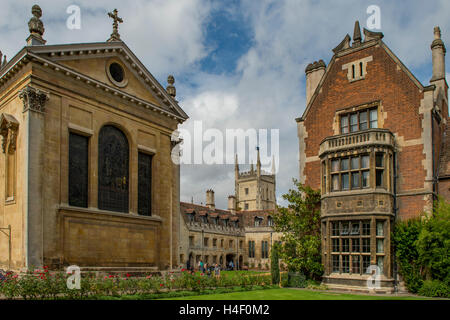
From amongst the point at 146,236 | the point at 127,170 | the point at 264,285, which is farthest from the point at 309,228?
the point at 127,170

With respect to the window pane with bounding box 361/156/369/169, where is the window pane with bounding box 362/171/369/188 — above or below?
below

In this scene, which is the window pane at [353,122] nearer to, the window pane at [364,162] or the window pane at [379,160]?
the window pane at [364,162]

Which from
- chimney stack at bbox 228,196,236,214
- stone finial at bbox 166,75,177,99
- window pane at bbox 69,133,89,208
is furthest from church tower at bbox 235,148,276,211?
window pane at bbox 69,133,89,208

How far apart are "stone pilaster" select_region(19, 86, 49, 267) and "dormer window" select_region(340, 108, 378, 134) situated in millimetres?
17947

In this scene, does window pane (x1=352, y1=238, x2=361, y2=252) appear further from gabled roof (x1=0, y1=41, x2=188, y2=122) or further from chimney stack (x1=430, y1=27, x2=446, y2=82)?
gabled roof (x1=0, y1=41, x2=188, y2=122)

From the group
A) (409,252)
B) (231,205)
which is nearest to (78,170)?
(409,252)

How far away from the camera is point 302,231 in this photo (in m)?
26.8

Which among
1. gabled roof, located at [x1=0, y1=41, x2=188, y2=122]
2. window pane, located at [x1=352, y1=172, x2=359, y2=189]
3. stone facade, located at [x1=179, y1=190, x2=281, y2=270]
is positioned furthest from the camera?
stone facade, located at [x1=179, y1=190, x2=281, y2=270]

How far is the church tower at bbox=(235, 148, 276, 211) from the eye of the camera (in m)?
115

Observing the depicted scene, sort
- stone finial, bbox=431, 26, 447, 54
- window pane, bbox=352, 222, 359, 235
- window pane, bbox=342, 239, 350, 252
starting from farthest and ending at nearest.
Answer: stone finial, bbox=431, 26, 447, 54
window pane, bbox=342, 239, 350, 252
window pane, bbox=352, 222, 359, 235

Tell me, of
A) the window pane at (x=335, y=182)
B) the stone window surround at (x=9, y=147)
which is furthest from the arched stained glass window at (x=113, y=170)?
the window pane at (x=335, y=182)

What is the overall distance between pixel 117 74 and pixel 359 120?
1597 cm
